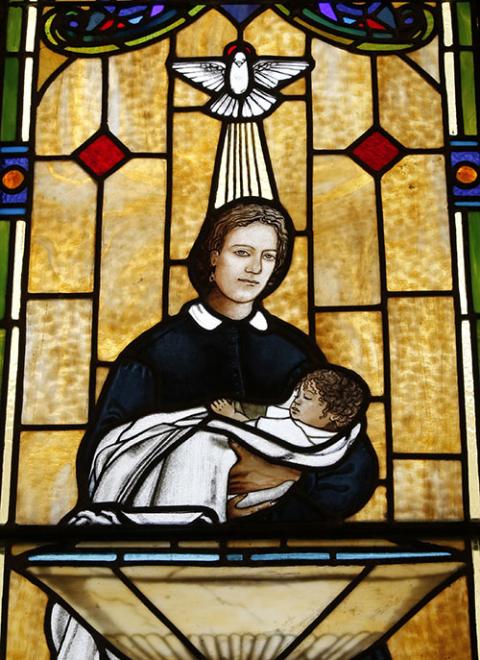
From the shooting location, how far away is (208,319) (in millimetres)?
6242

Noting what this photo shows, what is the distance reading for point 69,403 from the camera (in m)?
6.07

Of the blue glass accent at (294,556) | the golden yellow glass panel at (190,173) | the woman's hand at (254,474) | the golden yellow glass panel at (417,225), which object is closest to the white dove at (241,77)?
the golden yellow glass panel at (190,173)

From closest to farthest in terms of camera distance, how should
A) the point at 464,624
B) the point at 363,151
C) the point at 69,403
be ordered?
1. the point at 464,624
2. the point at 69,403
3. the point at 363,151

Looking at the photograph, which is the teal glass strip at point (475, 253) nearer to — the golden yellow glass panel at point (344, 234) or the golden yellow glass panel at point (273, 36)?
the golden yellow glass panel at point (344, 234)

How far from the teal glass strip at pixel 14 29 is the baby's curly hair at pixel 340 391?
194cm

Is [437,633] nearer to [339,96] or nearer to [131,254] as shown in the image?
[131,254]

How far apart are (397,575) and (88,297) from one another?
5.14ft

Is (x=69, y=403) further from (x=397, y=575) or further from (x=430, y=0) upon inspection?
(x=430, y=0)

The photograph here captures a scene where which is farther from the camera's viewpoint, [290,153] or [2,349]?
[290,153]

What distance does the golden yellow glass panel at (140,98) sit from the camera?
21.6 feet

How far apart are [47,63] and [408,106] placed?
1478 mm

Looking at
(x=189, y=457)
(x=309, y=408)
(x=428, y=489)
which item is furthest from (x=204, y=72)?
(x=428, y=489)

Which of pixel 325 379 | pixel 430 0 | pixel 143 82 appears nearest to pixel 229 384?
pixel 325 379

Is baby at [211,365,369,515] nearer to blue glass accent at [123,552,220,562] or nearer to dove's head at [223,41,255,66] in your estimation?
blue glass accent at [123,552,220,562]
